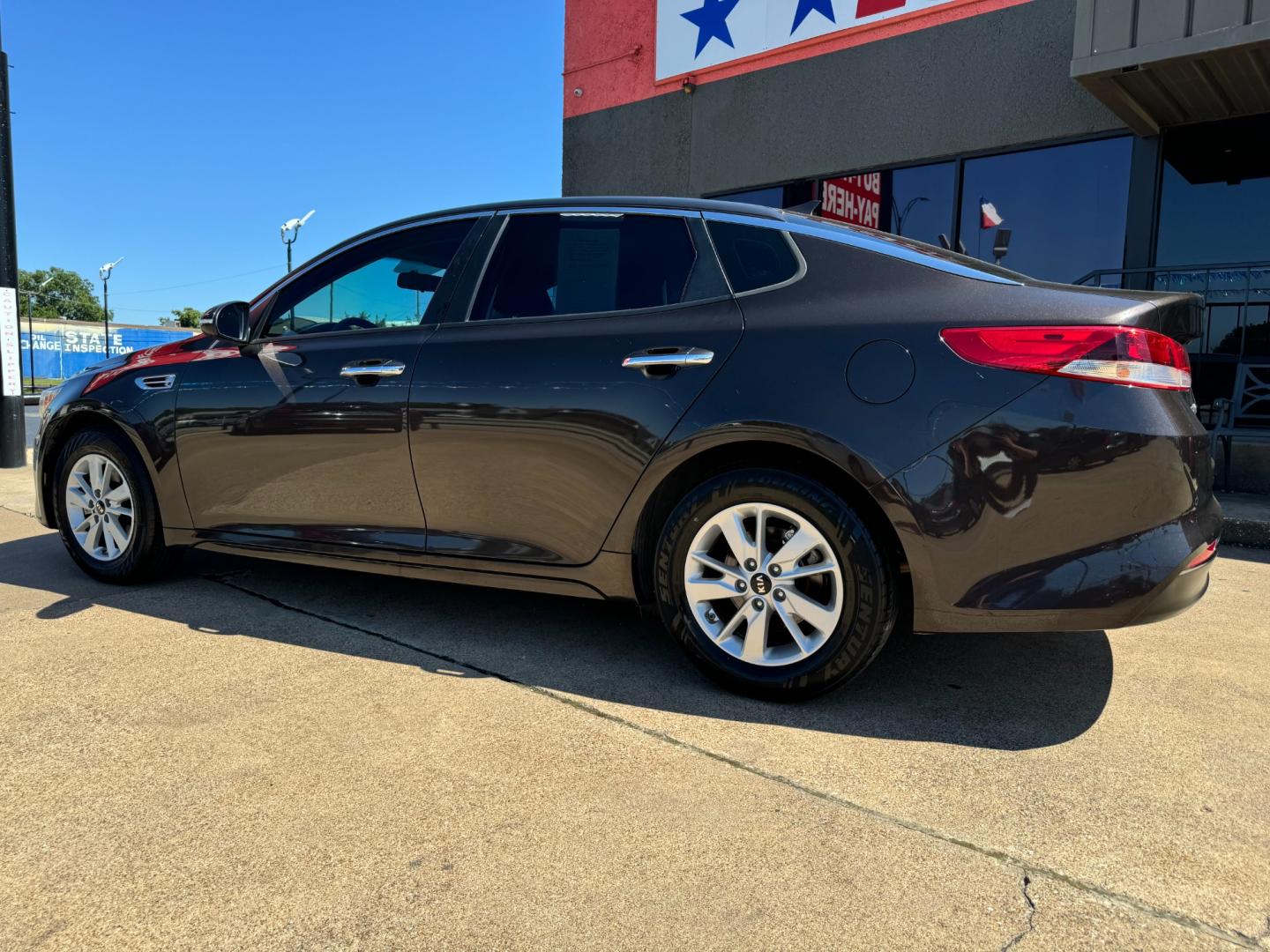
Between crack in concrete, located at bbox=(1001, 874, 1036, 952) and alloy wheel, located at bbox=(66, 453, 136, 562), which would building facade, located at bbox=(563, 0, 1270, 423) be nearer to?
alloy wheel, located at bbox=(66, 453, 136, 562)

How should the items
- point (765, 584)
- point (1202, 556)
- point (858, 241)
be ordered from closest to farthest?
1. point (1202, 556)
2. point (765, 584)
3. point (858, 241)

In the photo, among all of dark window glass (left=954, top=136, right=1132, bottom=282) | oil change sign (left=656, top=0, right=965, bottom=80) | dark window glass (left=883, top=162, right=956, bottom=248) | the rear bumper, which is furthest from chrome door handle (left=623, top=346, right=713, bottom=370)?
oil change sign (left=656, top=0, right=965, bottom=80)

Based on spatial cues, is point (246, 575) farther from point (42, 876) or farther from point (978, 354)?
point (978, 354)

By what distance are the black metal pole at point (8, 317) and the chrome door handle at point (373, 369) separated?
276 inches

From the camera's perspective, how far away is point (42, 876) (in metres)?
1.79

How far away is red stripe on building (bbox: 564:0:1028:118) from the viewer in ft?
32.4

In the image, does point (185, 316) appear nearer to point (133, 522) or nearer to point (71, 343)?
point (71, 343)

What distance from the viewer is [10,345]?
8.87 metres

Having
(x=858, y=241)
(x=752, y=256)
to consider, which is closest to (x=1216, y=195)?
(x=858, y=241)

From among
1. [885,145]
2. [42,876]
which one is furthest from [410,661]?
[885,145]

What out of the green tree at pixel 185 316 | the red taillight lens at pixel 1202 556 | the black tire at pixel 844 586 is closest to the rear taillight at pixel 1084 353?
the red taillight lens at pixel 1202 556

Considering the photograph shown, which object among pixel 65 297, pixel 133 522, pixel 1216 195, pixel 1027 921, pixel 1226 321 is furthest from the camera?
pixel 65 297

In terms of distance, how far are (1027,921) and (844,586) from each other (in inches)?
39.8

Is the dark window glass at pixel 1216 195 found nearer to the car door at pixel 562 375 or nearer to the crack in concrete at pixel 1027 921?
the car door at pixel 562 375
